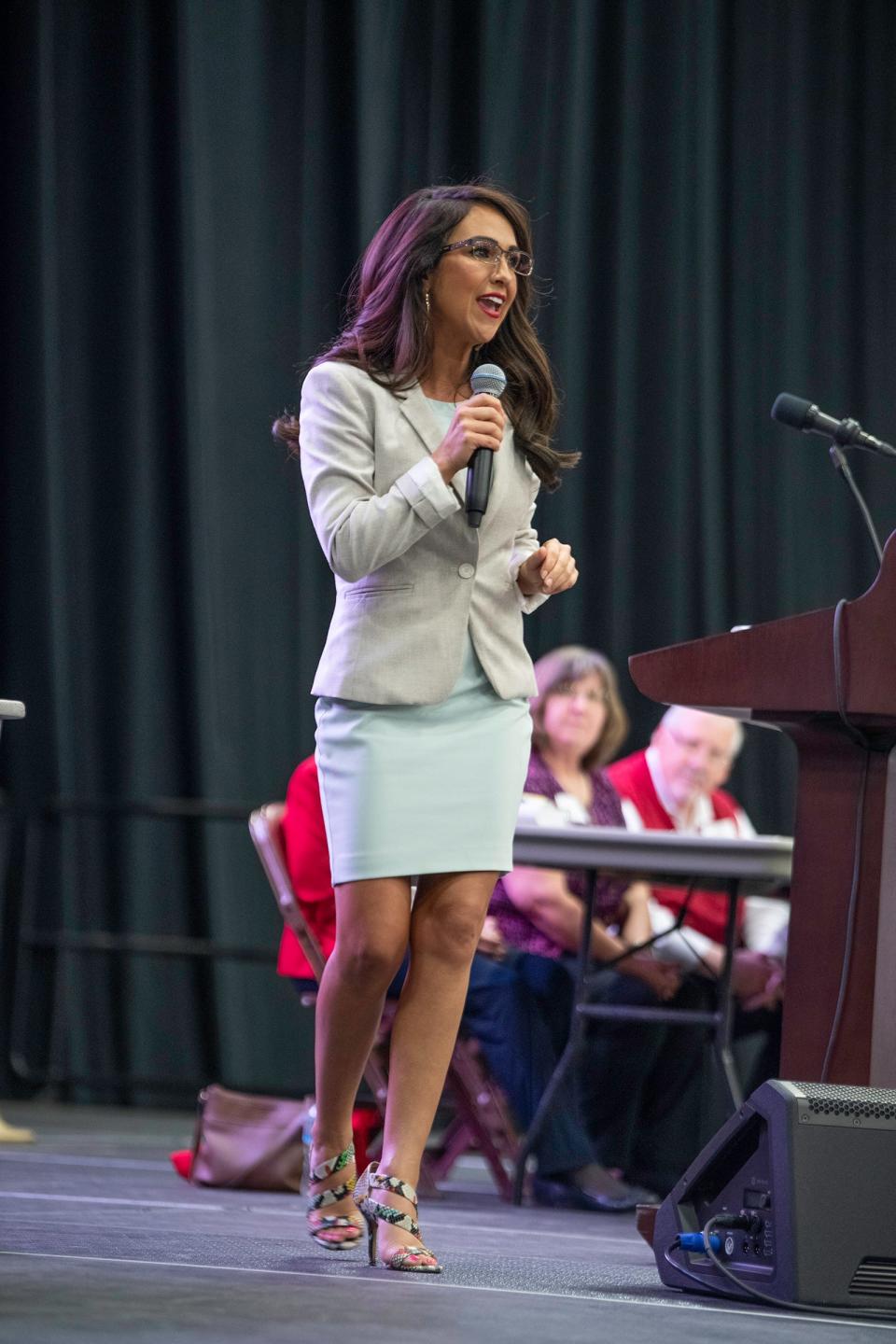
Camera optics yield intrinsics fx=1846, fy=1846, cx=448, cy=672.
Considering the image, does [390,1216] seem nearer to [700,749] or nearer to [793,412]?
[793,412]

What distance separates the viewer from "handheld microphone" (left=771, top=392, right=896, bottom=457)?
2510mm

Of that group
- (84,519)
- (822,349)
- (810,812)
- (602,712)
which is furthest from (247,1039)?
(810,812)

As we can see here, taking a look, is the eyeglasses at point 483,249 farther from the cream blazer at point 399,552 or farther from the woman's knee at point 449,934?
the woman's knee at point 449,934

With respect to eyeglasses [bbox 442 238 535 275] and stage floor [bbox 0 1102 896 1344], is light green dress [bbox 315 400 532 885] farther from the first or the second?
stage floor [bbox 0 1102 896 1344]

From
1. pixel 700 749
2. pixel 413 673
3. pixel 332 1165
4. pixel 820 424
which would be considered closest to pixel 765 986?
pixel 700 749

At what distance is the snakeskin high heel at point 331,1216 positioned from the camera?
224 centimetres

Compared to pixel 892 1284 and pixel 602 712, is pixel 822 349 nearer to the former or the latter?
pixel 602 712

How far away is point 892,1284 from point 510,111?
4.65 meters

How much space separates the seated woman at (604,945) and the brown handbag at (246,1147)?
2.29ft

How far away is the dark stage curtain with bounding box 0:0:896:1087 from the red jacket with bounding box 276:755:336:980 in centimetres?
212

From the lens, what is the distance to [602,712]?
420 cm

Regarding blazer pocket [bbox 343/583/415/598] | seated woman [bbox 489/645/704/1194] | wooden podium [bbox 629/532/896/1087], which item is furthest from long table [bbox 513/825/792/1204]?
blazer pocket [bbox 343/583/415/598]

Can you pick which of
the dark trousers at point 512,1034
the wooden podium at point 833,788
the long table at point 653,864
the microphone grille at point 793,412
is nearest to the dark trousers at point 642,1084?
the dark trousers at point 512,1034

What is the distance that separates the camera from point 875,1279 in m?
2.02
